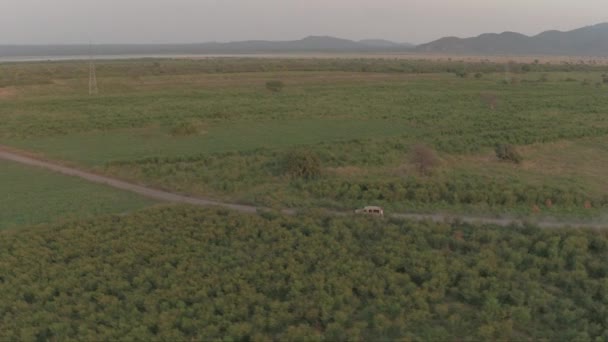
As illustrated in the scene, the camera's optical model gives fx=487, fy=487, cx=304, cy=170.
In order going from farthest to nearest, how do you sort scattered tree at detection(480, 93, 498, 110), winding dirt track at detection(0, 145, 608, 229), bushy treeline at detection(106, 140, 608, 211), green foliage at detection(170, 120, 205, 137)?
scattered tree at detection(480, 93, 498, 110), green foliage at detection(170, 120, 205, 137), bushy treeline at detection(106, 140, 608, 211), winding dirt track at detection(0, 145, 608, 229)

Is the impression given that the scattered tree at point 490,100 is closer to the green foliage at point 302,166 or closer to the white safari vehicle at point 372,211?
the green foliage at point 302,166

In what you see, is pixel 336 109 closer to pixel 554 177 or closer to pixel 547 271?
pixel 554 177

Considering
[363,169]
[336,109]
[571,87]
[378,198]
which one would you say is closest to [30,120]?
[336,109]

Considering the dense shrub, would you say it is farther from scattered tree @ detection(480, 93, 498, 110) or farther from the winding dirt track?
scattered tree @ detection(480, 93, 498, 110)

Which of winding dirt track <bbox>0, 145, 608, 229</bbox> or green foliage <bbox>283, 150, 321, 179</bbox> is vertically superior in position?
green foliage <bbox>283, 150, 321, 179</bbox>

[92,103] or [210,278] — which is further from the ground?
[92,103]

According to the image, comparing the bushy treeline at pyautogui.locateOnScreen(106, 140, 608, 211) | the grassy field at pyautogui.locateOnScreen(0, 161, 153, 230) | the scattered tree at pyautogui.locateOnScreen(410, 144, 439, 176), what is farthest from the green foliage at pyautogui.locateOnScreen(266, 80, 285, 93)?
the grassy field at pyautogui.locateOnScreen(0, 161, 153, 230)
